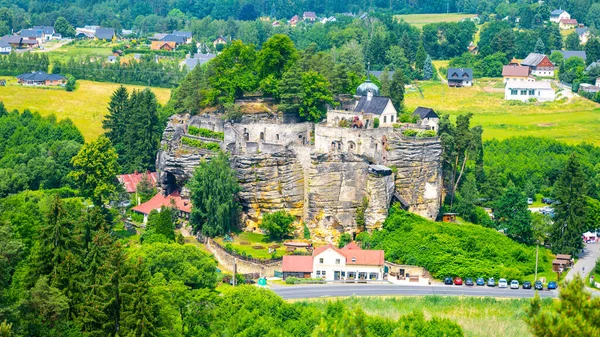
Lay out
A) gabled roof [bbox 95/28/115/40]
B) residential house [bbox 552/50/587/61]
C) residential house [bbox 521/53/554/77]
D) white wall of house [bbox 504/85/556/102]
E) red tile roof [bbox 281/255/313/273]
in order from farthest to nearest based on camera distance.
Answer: gabled roof [bbox 95/28/115/40] → residential house [bbox 552/50/587/61] → residential house [bbox 521/53/554/77] → white wall of house [bbox 504/85/556/102] → red tile roof [bbox 281/255/313/273]

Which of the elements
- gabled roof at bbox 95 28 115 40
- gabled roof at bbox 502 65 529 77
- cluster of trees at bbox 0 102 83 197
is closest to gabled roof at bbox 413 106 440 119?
cluster of trees at bbox 0 102 83 197

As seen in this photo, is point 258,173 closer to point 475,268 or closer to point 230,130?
point 230,130

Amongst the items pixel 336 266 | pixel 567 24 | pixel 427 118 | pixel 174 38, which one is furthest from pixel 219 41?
pixel 336 266

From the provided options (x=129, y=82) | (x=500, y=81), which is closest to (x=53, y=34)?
(x=129, y=82)

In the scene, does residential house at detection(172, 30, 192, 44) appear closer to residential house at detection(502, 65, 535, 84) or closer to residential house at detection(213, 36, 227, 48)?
residential house at detection(213, 36, 227, 48)

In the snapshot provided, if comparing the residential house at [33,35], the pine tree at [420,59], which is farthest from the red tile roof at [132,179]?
the residential house at [33,35]
